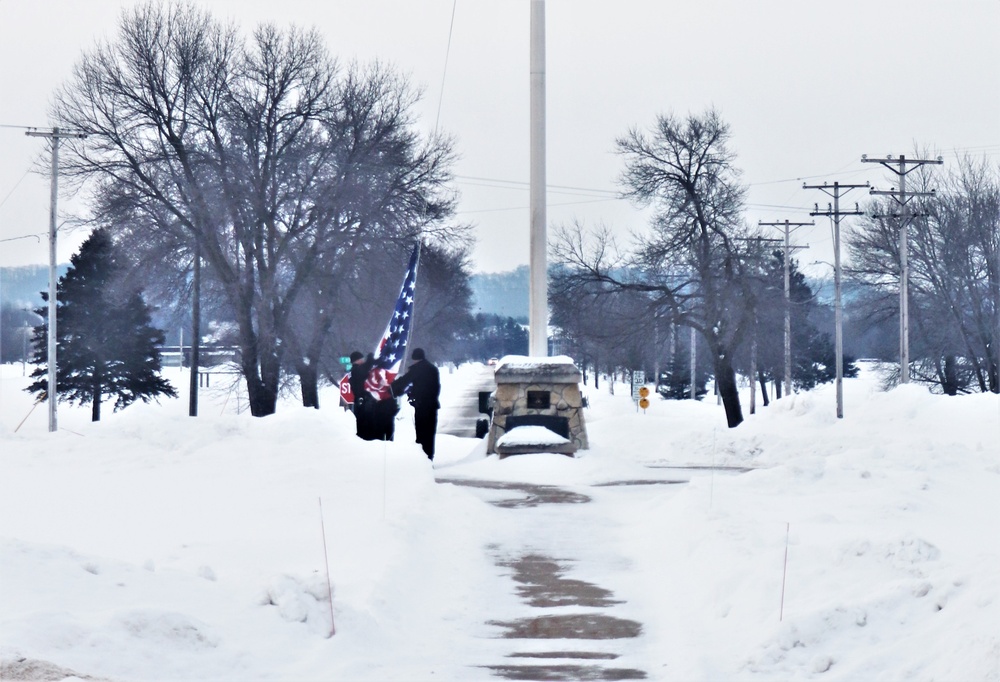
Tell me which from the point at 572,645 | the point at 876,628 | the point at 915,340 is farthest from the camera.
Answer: the point at 915,340

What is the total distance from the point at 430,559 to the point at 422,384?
6.96 m

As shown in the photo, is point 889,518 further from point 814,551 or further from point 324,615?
point 324,615

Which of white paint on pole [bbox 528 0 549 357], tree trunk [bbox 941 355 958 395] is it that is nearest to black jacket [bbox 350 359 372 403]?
white paint on pole [bbox 528 0 549 357]

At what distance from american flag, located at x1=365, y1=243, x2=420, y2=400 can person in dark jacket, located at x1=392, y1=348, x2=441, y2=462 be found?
0.50m

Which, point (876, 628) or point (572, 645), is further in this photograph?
point (572, 645)

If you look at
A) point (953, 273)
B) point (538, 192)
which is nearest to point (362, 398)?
point (538, 192)

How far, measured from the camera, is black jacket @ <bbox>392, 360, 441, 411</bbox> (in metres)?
16.7

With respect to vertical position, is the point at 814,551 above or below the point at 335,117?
below

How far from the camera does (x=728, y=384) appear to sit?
38625 mm

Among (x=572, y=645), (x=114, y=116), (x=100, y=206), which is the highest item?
(x=114, y=116)

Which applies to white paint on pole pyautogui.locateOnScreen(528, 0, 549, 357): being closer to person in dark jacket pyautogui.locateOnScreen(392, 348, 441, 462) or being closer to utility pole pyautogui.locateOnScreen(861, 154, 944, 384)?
person in dark jacket pyautogui.locateOnScreen(392, 348, 441, 462)

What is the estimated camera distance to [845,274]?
57.0 metres

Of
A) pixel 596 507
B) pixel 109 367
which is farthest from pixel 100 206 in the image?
pixel 596 507

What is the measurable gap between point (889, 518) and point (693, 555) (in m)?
3.48
